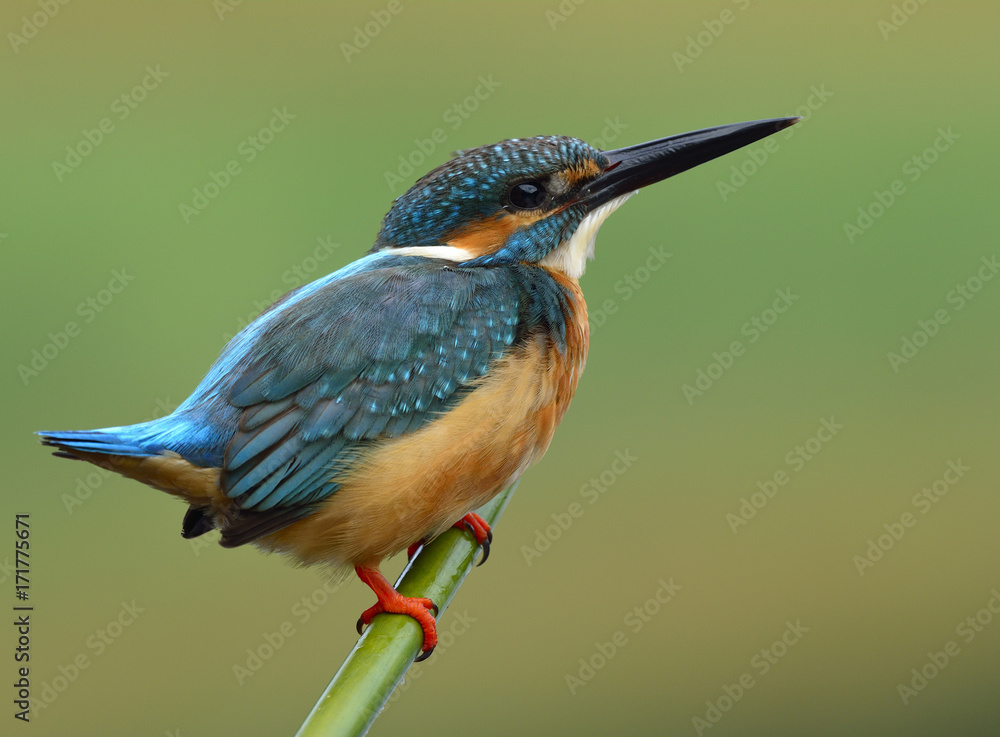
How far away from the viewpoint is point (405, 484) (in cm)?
202

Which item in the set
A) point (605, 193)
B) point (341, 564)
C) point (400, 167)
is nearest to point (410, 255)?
point (605, 193)

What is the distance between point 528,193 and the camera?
2191 mm

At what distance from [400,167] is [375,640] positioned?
328 cm

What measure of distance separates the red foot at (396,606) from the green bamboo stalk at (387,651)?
0.13ft

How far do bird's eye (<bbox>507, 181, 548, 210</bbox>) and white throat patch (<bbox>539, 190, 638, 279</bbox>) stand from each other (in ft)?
0.34

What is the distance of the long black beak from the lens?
2.13m

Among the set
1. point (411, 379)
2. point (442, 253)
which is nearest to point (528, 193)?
point (442, 253)

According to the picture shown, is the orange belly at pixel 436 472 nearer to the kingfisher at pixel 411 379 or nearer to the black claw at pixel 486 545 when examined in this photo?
the kingfisher at pixel 411 379

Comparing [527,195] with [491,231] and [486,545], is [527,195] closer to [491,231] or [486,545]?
[491,231]

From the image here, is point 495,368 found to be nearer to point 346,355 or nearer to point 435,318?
point 435,318

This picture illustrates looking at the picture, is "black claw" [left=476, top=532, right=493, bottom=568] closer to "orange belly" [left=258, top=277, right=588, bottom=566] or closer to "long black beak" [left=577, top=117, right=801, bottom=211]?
"orange belly" [left=258, top=277, right=588, bottom=566]

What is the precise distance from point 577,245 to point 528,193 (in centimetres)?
16

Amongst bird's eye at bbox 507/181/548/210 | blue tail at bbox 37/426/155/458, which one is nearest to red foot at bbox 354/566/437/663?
blue tail at bbox 37/426/155/458

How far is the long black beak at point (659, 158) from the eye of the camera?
6.99 feet
